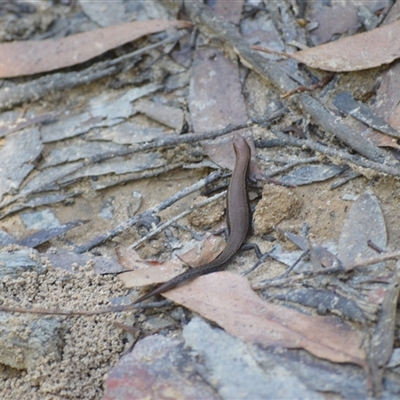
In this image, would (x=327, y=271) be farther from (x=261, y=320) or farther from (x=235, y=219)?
(x=235, y=219)

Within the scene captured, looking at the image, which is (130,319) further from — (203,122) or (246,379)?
(203,122)

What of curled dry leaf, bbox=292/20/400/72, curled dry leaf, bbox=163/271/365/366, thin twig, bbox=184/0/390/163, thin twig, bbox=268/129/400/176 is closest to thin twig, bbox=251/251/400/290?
curled dry leaf, bbox=163/271/365/366

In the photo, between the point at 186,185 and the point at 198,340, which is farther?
the point at 186,185

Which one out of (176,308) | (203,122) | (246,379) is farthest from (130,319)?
(203,122)

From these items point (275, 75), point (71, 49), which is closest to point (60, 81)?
point (71, 49)

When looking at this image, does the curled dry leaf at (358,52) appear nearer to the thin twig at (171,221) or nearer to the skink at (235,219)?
the skink at (235,219)

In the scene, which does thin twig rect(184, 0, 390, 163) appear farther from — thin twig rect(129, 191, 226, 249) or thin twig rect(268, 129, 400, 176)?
thin twig rect(129, 191, 226, 249)
